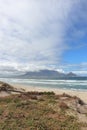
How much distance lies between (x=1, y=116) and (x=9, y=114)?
45 centimetres

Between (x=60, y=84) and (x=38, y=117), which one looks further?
(x=60, y=84)

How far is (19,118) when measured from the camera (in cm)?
1199

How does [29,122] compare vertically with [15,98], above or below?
below

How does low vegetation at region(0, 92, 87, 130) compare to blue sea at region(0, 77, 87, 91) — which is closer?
low vegetation at region(0, 92, 87, 130)

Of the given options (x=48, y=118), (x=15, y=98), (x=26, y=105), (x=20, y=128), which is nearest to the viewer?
(x=20, y=128)

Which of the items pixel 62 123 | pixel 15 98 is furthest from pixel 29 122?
pixel 15 98

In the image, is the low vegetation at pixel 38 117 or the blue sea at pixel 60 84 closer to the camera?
the low vegetation at pixel 38 117

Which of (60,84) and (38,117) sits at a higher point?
(60,84)

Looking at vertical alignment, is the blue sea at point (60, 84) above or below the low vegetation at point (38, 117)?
above

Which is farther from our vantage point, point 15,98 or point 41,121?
point 15,98

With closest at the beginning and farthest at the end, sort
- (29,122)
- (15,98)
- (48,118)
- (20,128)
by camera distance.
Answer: (20,128), (29,122), (48,118), (15,98)

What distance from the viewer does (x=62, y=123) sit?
11.4 m

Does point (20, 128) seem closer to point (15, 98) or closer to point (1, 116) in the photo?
point (1, 116)

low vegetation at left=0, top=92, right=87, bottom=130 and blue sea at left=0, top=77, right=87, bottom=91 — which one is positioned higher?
blue sea at left=0, top=77, right=87, bottom=91
